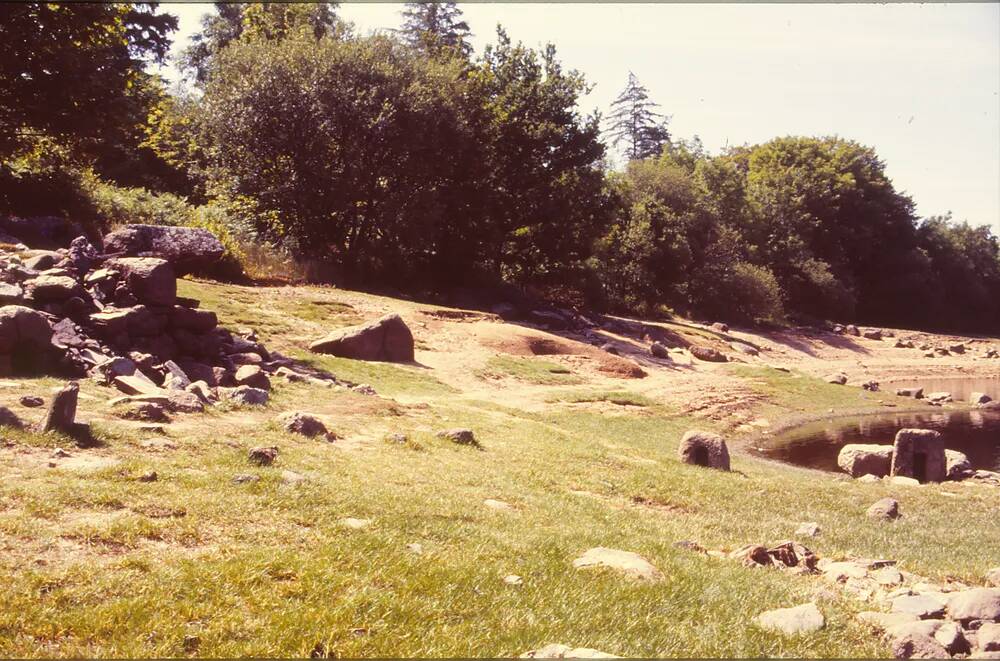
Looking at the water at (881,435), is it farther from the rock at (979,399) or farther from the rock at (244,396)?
the rock at (244,396)

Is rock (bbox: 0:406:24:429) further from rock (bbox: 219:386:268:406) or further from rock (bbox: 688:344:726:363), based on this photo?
rock (bbox: 688:344:726:363)

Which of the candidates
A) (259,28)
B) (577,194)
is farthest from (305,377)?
(259,28)

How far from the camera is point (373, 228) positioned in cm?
3978

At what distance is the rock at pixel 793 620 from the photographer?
21.3 ft

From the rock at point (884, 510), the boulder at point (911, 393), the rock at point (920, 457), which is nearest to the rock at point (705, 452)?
the rock at point (884, 510)

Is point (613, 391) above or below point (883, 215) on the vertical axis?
below

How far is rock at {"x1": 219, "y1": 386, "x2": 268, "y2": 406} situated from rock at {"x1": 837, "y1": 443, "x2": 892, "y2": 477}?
14.4 m

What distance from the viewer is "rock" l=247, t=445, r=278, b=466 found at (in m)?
10.1

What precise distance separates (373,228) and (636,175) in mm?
24305

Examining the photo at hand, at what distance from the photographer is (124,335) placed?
16406 millimetres

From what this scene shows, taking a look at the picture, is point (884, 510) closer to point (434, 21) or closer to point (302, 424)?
point (302, 424)

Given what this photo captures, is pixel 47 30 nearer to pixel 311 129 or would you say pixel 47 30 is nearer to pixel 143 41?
pixel 311 129

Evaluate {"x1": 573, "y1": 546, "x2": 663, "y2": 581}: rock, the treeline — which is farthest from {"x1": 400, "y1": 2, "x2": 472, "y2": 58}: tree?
{"x1": 573, "y1": 546, "x2": 663, "y2": 581}: rock

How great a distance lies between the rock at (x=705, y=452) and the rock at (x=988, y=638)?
33.3 ft
